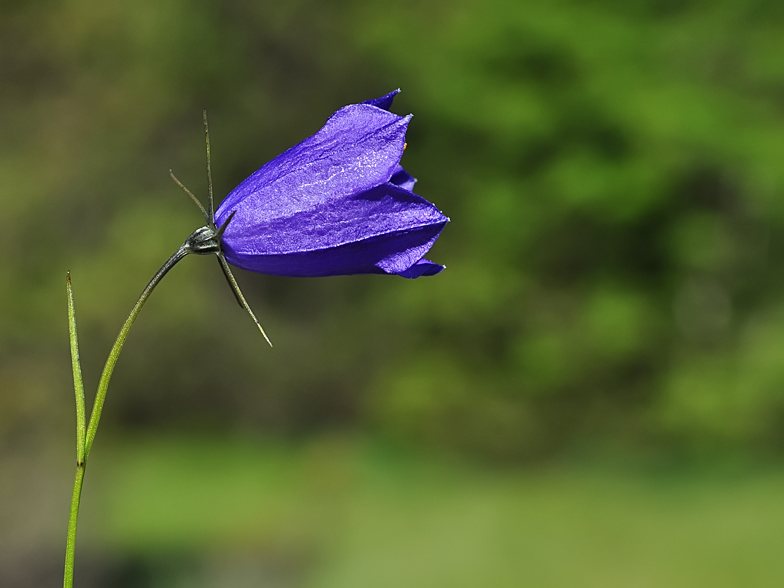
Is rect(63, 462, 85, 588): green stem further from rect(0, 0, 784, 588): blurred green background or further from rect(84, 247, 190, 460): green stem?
rect(0, 0, 784, 588): blurred green background

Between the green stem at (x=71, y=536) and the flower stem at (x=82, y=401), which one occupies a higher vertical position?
the flower stem at (x=82, y=401)

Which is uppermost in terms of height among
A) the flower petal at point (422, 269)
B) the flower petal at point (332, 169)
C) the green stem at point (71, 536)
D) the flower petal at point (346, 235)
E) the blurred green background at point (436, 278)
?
the flower petal at point (332, 169)

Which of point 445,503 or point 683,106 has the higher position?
point 683,106

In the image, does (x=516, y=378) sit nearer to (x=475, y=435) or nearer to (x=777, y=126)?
(x=475, y=435)

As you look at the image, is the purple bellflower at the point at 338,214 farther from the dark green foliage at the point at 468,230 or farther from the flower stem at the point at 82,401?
the dark green foliage at the point at 468,230

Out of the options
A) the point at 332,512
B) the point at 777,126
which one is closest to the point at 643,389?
the point at 777,126

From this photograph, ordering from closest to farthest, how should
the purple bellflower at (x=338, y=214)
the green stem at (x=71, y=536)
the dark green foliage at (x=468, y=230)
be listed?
the green stem at (x=71, y=536) < the purple bellflower at (x=338, y=214) < the dark green foliage at (x=468, y=230)

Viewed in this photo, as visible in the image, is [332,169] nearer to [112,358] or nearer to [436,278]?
[112,358]

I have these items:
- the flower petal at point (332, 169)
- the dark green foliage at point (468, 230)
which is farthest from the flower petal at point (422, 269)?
the dark green foliage at point (468, 230)
